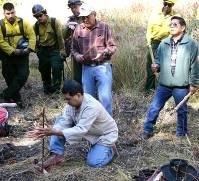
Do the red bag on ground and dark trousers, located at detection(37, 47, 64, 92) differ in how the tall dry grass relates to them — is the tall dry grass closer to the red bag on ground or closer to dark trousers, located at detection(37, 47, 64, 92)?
dark trousers, located at detection(37, 47, 64, 92)

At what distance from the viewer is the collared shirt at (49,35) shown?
7812 millimetres

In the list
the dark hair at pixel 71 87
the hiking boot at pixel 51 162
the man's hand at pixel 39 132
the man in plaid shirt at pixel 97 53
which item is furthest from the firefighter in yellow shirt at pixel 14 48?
the man's hand at pixel 39 132

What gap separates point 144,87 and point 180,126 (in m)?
2.08

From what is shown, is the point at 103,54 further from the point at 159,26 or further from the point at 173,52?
the point at 159,26

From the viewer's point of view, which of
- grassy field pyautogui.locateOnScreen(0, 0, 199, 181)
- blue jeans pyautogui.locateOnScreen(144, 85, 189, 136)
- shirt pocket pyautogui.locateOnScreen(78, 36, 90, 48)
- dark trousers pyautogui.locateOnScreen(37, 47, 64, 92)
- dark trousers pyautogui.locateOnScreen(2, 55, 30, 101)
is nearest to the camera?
grassy field pyautogui.locateOnScreen(0, 0, 199, 181)

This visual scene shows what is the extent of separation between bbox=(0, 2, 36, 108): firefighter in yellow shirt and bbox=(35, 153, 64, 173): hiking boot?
8.37 ft

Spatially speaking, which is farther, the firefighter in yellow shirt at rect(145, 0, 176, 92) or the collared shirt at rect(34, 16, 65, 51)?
the collared shirt at rect(34, 16, 65, 51)

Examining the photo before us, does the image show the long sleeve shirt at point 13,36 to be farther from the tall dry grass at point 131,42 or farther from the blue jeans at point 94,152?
the blue jeans at point 94,152

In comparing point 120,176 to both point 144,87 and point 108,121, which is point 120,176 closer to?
point 108,121

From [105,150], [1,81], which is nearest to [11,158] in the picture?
[105,150]

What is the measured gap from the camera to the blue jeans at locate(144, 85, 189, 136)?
227 inches

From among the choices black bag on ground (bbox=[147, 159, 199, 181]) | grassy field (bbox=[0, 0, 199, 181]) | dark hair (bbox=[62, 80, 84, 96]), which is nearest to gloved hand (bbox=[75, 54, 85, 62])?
grassy field (bbox=[0, 0, 199, 181])

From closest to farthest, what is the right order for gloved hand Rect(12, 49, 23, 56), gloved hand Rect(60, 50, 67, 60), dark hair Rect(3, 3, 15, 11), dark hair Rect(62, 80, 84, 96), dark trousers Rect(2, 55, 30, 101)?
dark hair Rect(62, 80, 84, 96) < dark hair Rect(3, 3, 15, 11) < gloved hand Rect(12, 49, 23, 56) < dark trousers Rect(2, 55, 30, 101) < gloved hand Rect(60, 50, 67, 60)

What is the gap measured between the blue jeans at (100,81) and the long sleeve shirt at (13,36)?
155 cm
